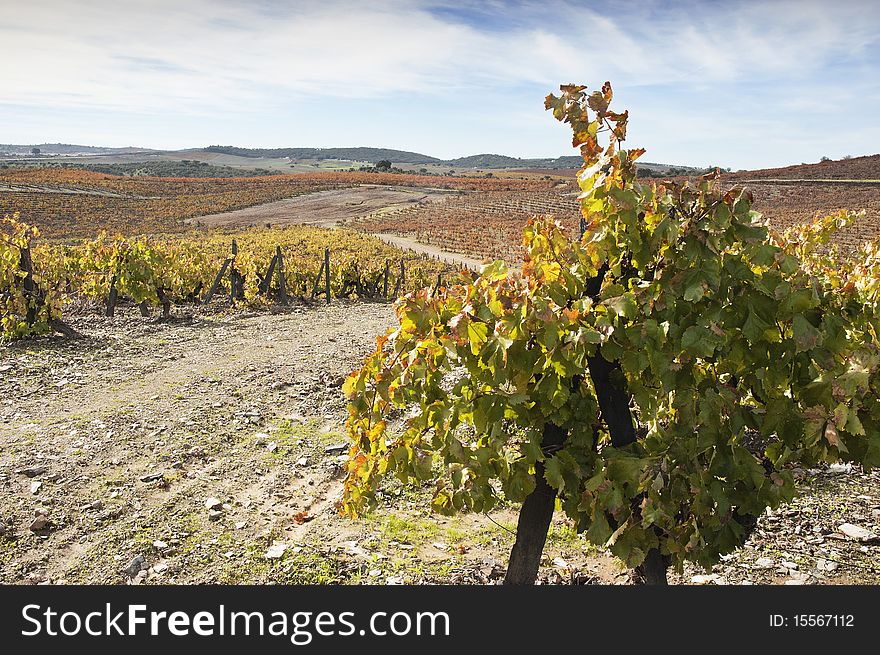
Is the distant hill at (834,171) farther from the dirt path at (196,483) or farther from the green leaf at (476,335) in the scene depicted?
the green leaf at (476,335)

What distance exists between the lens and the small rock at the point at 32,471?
6453 mm

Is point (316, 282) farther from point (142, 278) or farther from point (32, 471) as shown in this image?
point (32, 471)

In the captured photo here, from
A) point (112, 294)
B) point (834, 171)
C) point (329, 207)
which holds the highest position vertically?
point (834, 171)

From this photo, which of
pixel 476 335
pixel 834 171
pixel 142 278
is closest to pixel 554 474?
pixel 476 335

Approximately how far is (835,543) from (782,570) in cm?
65

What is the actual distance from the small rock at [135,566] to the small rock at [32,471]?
2.26 metres

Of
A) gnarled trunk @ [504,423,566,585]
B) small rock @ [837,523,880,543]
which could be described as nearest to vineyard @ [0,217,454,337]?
gnarled trunk @ [504,423,566,585]

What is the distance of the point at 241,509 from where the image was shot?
592 centimetres

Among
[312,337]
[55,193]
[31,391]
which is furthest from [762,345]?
[55,193]

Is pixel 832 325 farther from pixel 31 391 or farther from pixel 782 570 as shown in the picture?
pixel 31 391

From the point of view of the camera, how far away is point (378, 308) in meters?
18.9

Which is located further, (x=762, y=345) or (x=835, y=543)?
(x=835, y=543)

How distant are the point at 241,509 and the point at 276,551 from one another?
0.97 m

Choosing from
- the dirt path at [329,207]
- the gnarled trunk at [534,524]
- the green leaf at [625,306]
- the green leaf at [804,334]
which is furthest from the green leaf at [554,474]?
the dirt path at [329,207]
